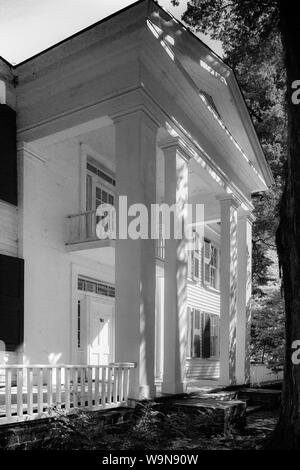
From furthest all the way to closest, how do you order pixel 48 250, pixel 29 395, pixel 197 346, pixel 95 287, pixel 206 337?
pixel 206 337 → pixel 197 346 → pixel 95 287 → pixel 48 250 → pixel 29 395

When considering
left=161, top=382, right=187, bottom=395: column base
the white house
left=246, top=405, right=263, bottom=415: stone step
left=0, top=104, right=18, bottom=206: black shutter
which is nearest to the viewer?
the white house

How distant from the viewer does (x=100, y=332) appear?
1361cm

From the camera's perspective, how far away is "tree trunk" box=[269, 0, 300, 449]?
21.2ft

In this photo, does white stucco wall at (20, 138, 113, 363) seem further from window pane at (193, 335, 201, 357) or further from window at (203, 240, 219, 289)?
window at (203, 240, 219, 289)

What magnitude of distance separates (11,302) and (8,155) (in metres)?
2.91

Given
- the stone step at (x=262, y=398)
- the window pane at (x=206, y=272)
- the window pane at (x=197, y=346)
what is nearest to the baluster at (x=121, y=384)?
the stone step at (x=262, y=398)

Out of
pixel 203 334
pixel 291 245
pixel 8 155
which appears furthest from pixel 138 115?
pixel 203 334

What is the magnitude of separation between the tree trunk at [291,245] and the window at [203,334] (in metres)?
13.1

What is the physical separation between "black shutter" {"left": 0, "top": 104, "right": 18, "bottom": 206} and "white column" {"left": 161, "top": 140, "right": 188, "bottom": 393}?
3.06 m

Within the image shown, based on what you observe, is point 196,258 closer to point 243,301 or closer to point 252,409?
point 243,301

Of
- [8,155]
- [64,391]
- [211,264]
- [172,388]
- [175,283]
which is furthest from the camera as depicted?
[211,264]

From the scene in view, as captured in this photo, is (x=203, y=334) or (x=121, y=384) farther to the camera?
(x=203, y=334)

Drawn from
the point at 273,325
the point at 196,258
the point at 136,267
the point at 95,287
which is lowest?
the point at 273,325

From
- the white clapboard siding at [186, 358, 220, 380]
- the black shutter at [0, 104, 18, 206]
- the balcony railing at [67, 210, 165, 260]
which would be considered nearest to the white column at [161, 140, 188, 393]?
the balcony railing at [67, 210, 165, 260]
